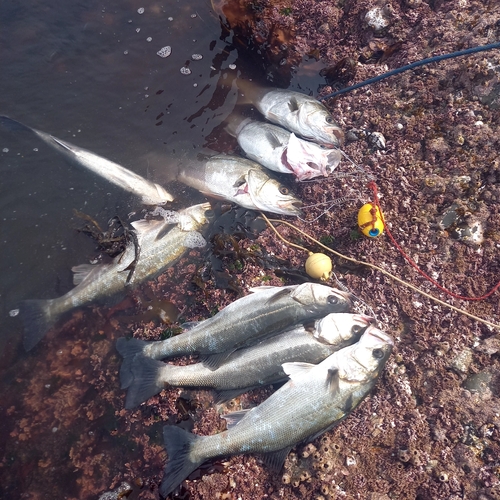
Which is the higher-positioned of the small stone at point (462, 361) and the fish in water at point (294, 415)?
the small stone at point (462, 361)

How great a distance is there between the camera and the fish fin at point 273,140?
5320 mm

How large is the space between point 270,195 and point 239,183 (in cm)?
54

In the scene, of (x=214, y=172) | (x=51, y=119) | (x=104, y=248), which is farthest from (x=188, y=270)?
(x=51, y=119)

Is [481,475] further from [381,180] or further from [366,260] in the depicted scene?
[381,180]

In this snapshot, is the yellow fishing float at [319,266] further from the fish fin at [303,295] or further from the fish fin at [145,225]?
the fish fin at [145,225]

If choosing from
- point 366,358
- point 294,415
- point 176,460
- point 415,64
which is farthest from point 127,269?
point 415,64

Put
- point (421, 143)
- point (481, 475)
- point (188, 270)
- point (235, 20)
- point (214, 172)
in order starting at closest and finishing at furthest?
point (481, 475) → point (421, 143) → point (188, 270) → point (214, 172) → point (235, 20)

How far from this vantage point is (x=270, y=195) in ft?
16.8

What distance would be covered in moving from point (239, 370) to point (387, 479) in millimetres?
2062

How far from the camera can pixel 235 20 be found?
229 inches

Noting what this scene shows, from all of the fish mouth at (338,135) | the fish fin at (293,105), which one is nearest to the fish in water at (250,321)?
the fish mouth at (338,135)

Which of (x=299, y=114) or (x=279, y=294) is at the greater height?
(x=299, y=114)

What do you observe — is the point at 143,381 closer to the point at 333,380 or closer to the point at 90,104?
the point at 333,380

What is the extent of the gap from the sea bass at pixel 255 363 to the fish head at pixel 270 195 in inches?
73.9
